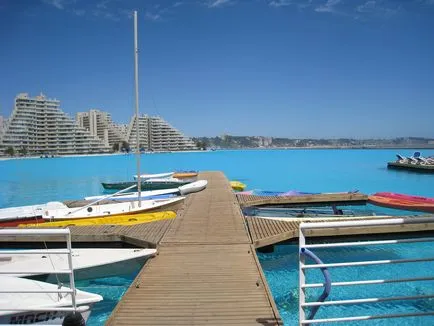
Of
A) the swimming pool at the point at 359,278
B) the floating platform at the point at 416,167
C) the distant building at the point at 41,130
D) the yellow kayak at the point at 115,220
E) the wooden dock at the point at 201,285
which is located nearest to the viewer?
the wooden dock at the point at 201,285

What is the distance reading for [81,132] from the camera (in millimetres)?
151875

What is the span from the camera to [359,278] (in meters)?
10.4

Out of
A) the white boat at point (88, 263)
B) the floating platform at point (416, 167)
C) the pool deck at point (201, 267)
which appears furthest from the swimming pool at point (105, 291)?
the floating platform at point (416, 167)

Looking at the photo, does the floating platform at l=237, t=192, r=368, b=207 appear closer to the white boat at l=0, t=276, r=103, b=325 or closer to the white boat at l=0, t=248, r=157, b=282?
the white boat at l=0, t=248, r=157, b=282

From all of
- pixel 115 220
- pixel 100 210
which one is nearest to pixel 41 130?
pixel 100 210

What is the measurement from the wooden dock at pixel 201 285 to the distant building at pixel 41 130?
14581cm

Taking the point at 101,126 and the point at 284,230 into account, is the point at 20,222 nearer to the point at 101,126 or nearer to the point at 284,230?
the point at 284,230

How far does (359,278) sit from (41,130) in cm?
15220

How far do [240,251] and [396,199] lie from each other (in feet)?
46.6

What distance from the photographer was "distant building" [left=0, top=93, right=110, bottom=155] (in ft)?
449

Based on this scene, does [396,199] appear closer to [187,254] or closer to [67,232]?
[187,254]

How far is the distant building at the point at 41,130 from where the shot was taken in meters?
137

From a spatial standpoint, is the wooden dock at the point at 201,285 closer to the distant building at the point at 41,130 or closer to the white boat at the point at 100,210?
the white boat at the point at 100,210

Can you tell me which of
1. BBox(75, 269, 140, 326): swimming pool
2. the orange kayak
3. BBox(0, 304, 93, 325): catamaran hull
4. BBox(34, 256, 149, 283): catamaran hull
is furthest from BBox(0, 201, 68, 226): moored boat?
the orange kayak
